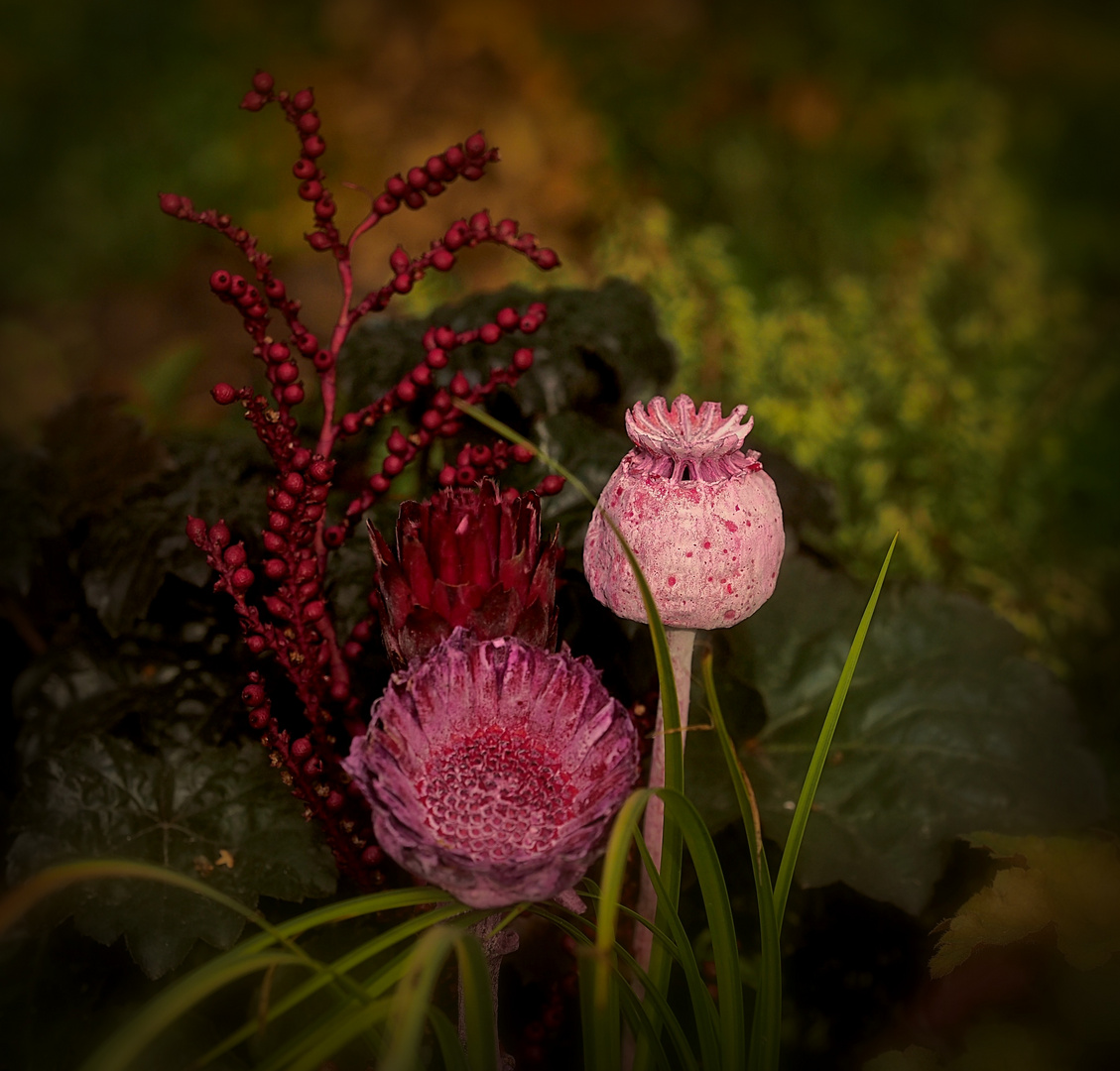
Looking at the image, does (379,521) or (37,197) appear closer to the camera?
(379,521)

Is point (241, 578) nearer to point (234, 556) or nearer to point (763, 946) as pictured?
point (234, 556)

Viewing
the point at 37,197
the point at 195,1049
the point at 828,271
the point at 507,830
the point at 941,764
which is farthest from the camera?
the point at 37,197

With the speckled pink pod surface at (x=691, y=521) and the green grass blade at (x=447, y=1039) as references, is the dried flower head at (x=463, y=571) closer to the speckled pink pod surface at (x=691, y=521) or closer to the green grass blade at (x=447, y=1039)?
the speckled pink pod surface at (x=691, y=521)

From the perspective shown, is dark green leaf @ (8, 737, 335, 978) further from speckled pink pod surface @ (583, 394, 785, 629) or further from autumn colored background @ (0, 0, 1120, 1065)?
autumn colored background @ (0, 0, 1120, 1065)

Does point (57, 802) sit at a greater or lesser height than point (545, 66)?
lesser

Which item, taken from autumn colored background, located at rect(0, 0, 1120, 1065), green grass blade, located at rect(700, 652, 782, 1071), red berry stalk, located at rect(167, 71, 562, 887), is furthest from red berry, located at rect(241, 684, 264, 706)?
autumn colored background, located at rect(0, 0, 1120, 1065)

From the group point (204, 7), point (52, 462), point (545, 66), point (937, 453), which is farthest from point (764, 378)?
point (204, 7)

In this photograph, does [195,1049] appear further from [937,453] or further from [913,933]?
[937,453]
